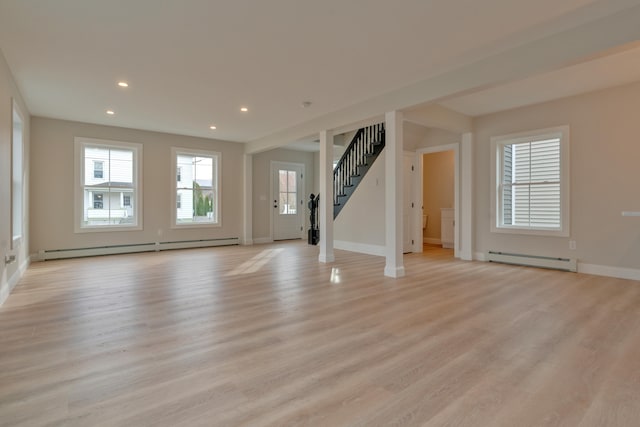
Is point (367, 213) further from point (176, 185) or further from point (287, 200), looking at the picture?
point (176, 185)

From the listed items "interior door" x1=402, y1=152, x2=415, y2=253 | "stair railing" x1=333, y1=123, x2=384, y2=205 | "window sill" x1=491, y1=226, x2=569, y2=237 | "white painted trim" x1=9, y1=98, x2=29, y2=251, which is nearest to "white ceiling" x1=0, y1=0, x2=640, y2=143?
"white painted trim" x1=9, y1=98, x2=29, y2=251

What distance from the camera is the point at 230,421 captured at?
154cm

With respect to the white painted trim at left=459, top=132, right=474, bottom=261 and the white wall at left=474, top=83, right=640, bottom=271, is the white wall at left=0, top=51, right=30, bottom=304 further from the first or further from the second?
the white wall at left=474, top=83, right=640, bottom=271

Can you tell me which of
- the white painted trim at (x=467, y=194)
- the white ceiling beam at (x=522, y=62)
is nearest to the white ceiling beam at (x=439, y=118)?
the white painted trim at (x=467, y=194)

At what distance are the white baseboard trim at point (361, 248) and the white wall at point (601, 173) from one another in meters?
2.54

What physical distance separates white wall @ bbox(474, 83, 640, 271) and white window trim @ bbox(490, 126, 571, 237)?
0.07 meters

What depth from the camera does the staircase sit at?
711 cm

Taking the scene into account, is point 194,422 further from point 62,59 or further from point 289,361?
point 62,59

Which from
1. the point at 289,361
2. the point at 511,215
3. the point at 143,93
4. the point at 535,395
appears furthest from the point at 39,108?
the point at 511,215

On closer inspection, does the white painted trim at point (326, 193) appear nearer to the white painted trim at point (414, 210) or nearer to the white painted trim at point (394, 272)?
the white painted trim at point (394, 272)

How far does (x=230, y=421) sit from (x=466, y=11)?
10.5 feet

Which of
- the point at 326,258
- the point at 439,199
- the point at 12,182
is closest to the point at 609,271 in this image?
the point at 326,258

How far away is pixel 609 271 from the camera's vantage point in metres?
4.64

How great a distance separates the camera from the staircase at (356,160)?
7113 millimetres
